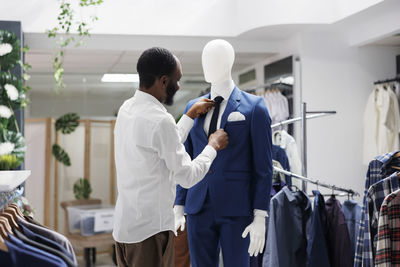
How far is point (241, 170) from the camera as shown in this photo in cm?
244

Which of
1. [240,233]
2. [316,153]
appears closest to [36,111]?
[316,153]

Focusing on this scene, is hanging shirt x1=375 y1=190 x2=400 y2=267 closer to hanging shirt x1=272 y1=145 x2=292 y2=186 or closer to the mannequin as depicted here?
the mannequin

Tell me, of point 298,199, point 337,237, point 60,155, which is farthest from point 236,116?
point 60,155

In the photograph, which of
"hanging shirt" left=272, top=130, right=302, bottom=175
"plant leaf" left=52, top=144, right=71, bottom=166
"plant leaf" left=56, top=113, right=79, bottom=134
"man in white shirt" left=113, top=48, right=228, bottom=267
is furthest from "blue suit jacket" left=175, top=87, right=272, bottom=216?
"plant leaf" left=56, top=113, right=79, bottom=134

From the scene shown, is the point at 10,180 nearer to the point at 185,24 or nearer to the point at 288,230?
the point at 288,230

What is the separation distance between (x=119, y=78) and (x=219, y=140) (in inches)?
235

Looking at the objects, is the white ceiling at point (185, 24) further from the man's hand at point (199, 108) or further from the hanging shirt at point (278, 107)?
the man's hand at point (199, 108)

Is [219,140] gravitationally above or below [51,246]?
above

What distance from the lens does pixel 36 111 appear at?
7930mm

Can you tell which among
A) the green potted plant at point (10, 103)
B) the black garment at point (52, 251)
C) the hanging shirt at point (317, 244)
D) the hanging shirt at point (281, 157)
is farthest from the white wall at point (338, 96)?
the black garment at point (52, 251)

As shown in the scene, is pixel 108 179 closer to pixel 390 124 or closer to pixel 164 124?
pixel 390 124

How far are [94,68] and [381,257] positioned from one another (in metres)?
6.06

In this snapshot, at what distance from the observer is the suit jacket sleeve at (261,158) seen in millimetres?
2396

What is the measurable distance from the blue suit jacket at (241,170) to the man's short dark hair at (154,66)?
0.48 meters
